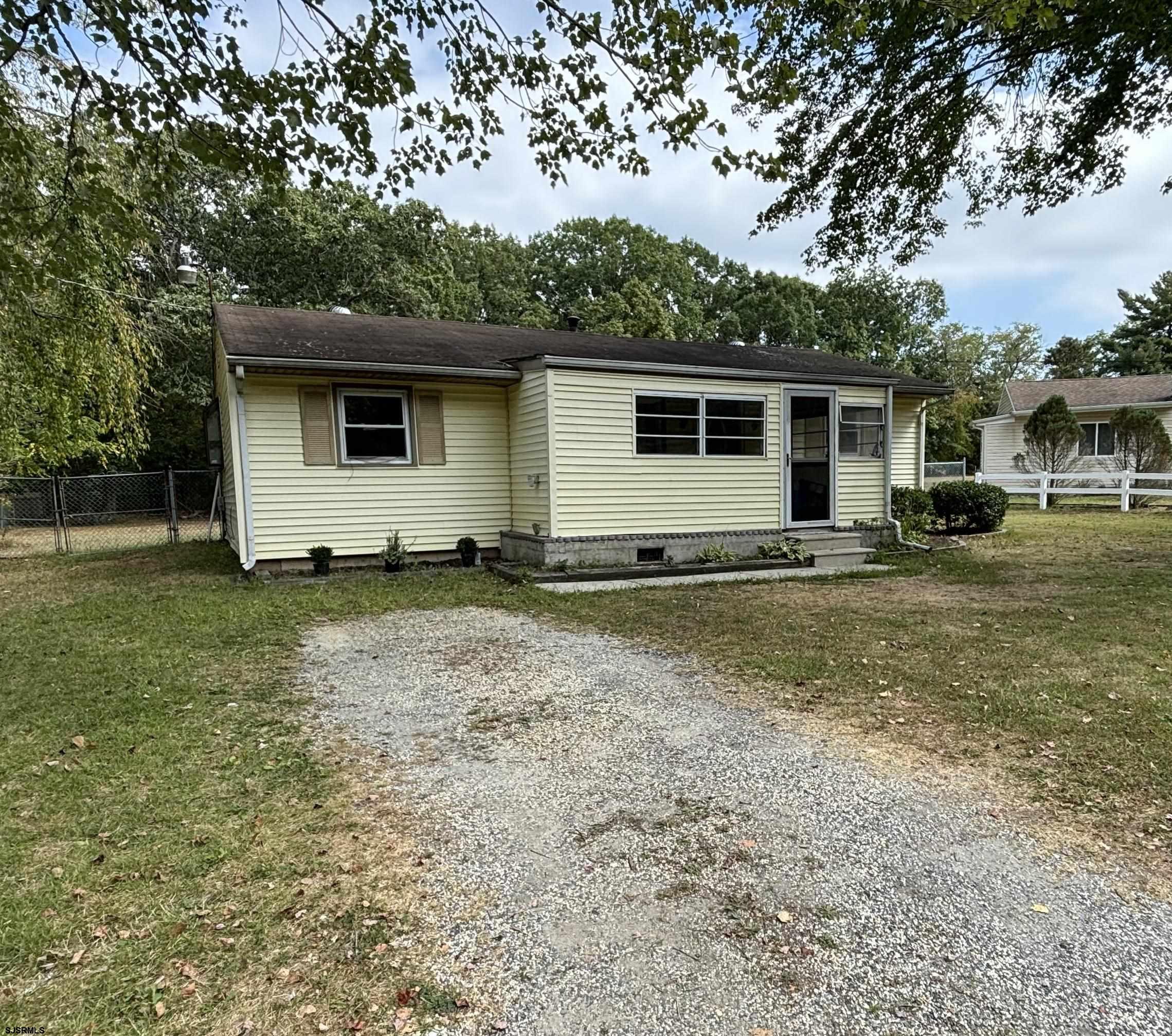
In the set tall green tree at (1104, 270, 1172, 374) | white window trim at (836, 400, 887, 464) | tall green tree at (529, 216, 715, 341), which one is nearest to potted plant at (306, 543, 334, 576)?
white window trim at (836, 400, 887, 464)

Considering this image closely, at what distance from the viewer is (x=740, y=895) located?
88.4 inches

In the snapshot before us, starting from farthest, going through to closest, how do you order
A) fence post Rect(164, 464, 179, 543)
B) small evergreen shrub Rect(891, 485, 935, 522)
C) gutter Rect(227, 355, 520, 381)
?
fence post Rect(164, 464, 179, 543)
small evergreen shrub Rect(891, 485, 935, 522)
gutter Rect(227, 355, 520, 381)

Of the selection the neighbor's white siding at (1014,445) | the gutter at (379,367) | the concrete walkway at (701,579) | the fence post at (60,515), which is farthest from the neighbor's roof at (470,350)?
the neighbor's white siding at (1014,445)

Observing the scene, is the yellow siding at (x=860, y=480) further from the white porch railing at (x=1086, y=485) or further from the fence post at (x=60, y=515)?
the fence post at (x=60, y=515)

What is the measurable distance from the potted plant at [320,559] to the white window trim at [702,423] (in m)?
4.32

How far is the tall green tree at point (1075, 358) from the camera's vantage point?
4128 centimetres

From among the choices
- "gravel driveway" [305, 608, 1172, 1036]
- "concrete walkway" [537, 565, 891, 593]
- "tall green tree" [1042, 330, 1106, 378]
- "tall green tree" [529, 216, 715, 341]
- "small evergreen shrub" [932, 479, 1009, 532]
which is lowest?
"gravel driveway" [305, 608, 1172, 1036]

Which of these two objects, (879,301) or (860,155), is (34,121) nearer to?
(860,155)

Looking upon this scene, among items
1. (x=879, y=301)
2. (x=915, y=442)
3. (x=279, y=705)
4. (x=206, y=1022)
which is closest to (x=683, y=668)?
(x=279, y=705)

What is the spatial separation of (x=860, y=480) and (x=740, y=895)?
952 centimetres

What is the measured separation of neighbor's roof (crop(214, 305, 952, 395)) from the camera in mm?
8570

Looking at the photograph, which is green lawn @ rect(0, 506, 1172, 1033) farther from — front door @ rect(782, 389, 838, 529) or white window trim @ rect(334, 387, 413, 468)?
front door @ rect(782, 389, 838, 529)

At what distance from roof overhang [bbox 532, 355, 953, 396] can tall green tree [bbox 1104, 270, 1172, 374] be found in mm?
36899

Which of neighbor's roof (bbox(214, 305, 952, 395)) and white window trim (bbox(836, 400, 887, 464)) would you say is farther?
white window trim (bbox(836, 400, 887, 464))
